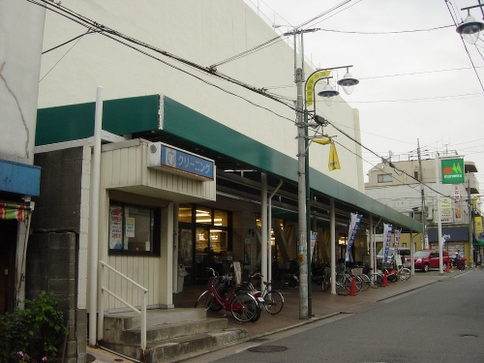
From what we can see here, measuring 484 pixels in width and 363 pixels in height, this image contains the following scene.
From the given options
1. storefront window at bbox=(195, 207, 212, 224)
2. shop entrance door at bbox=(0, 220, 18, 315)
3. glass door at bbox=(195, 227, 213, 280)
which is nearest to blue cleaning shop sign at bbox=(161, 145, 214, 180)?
shop entrance door at bbox=(0, 220, 18, 315)

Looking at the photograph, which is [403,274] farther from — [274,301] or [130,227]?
[130,227]

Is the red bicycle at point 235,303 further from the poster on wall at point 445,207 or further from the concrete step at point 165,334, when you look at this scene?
the poster on wall at point 445,207

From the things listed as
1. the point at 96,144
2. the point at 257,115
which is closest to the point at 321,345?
the point at 96,144

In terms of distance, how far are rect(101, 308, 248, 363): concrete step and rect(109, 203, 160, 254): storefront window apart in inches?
53.4

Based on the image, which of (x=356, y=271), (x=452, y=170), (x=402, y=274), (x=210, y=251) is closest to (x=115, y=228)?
(x=210, y=251)

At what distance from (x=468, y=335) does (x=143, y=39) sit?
1269cm

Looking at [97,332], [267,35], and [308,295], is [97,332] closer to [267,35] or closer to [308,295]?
[308,295]

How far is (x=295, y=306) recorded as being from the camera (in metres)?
16.8

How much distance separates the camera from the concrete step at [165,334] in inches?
352

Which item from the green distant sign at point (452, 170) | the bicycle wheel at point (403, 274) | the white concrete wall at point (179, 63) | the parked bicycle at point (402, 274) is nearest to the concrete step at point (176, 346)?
the white concrete wall at point (179, 63)

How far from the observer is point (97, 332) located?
9.44 metres

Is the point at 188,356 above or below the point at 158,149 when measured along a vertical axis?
below

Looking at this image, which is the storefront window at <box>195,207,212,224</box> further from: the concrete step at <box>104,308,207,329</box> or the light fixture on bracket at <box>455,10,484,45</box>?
the light fixture on bracket at <box>455,10,484,45</box>

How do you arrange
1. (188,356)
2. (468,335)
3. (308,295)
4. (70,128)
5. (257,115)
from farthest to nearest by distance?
(257,115)
(308,295)
(468,335)
(70,128)
(188,356)
